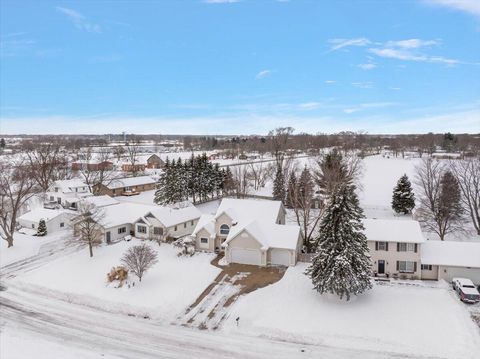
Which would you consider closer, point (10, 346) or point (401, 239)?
point (10, 346)

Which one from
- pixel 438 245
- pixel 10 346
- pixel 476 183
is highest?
pixel 476 183

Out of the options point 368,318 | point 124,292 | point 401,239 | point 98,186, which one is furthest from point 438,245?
point 98,186

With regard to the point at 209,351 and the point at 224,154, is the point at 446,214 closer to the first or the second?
the point at 209,351

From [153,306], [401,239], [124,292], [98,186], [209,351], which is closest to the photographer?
[209,351]

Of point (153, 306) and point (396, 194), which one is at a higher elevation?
point (396, 194)

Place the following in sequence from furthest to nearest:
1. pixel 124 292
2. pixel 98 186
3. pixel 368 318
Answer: pixel 98 186 → pixel 124 292 → pixel 368 318

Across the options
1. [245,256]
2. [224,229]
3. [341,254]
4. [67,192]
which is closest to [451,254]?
[341,254]
